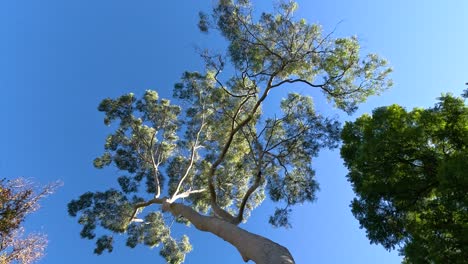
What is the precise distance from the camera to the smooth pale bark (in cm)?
694

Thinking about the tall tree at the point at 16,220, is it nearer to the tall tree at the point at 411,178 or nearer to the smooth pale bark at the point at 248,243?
the smooth pale bark at the point at 248,243

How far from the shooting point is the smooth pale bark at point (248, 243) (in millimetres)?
6936

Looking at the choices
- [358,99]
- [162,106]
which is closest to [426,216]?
[358,99]

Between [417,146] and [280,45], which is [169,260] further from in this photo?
[417,146]

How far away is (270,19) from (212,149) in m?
7.34

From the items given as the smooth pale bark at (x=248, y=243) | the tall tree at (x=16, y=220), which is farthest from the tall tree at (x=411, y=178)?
the tall tree at (x=16, y=220)

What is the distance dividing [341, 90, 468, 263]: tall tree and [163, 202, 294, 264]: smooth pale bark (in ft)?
10.8

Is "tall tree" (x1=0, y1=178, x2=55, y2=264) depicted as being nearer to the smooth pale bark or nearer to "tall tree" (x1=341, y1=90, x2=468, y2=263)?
the smooth pale bark

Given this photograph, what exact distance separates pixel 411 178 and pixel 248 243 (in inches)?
172

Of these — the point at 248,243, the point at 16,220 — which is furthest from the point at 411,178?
Result: the point at 16,220

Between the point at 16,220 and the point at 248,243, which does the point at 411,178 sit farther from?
the point at 16,220

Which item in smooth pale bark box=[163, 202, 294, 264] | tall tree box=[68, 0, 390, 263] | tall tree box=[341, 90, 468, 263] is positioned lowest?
smooth pale bark box=[163, 202, 294, 264]

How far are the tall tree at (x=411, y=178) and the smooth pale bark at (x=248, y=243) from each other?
130 inches

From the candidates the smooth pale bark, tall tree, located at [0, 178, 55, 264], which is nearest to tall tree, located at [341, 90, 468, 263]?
the smooth pale bark
